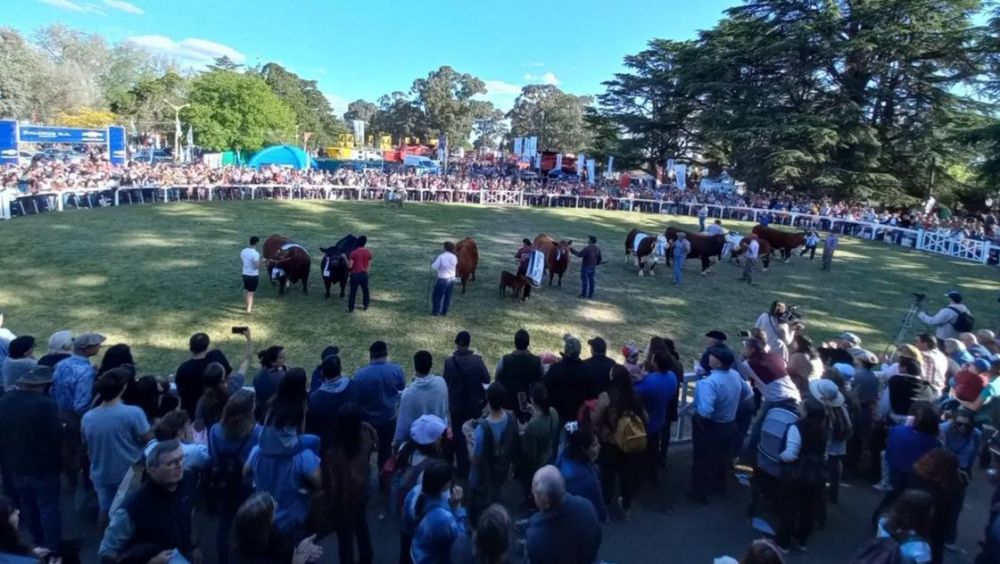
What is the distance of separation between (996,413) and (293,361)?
8.88 metres

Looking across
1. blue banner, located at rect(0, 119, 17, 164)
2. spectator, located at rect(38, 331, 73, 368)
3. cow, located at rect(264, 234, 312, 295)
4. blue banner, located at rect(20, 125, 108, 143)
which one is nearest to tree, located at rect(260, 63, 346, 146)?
blue banner, located at rect(20, 125, 108, 143)

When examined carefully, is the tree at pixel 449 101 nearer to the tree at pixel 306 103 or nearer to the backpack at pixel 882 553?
the tree at pixel 306 103

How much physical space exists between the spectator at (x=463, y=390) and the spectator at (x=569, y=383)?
2.24ft

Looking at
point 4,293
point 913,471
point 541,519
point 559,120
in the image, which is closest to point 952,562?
point 913,471

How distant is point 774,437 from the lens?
16.9ft

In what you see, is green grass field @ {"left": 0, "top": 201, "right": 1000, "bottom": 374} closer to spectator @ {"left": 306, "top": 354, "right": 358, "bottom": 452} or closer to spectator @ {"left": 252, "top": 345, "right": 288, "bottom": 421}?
spectator @ {"left": 252, "top": 345, "right": 288, "bottom": 421}

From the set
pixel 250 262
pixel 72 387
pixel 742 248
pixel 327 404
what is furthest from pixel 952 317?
pixel 250 262

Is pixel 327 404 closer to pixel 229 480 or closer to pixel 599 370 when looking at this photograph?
pixel 229 480

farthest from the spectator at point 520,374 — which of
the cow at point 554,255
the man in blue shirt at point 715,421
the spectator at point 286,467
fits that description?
the cow at point 554,255

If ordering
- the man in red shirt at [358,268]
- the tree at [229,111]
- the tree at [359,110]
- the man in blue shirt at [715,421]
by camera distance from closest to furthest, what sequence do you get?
the man in blue shirt at [715,421]
the man in red shirt at [358,268]
the tree at [229,111]
the tree at [359,110]

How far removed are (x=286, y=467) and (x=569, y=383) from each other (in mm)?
2826

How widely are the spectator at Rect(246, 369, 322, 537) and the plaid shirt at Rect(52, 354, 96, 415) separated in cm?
231

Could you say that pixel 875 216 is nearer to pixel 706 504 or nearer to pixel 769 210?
pixel 769 210

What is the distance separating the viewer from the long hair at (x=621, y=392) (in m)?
4.93
